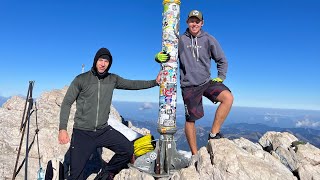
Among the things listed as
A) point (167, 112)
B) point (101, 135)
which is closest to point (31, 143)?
point (101, 135)

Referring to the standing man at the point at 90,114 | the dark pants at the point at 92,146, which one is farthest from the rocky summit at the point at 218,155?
the standing man at the point at 90,114

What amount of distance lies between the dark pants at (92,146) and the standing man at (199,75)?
2.69m

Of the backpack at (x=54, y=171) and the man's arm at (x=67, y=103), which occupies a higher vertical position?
the man's arm at (x=67, y=103)

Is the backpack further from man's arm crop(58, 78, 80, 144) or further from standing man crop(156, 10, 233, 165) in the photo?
standing man crop(156, 10, 233, 165)

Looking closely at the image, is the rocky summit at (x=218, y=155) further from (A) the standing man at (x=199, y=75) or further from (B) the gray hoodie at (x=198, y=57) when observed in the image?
(B) the gray hoodie at (x=198, y=57)

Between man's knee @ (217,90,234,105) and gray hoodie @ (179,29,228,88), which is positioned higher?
gray hoodie @ (179,29,228,88)

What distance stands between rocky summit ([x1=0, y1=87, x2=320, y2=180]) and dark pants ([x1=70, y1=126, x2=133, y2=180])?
2.29 feet

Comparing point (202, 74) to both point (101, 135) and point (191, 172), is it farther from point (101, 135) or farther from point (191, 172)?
point (101, 135)

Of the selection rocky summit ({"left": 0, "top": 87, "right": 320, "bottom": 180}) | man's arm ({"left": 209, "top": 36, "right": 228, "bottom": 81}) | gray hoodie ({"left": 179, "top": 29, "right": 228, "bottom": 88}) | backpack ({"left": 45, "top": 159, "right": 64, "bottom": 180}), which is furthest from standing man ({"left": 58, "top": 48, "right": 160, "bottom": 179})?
man's arm ({"left": 209, "top": 36, "right": 228, "bottom": 81})

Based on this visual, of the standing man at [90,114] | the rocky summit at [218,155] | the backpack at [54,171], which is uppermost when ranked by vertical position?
the standing man at [90,114]

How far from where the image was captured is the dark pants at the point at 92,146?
965cm

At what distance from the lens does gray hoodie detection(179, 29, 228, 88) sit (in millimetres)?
10672

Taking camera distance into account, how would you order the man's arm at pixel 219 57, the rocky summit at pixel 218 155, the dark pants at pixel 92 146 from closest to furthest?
the rocky summit at pixel 218 155 < the dark pants at pixel 92 146 < the man's arm at pixel 219 57

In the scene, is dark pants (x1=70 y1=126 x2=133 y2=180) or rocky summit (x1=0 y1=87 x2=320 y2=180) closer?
rocky summit (x1=0 y1=87 x2=320 y2=180)
